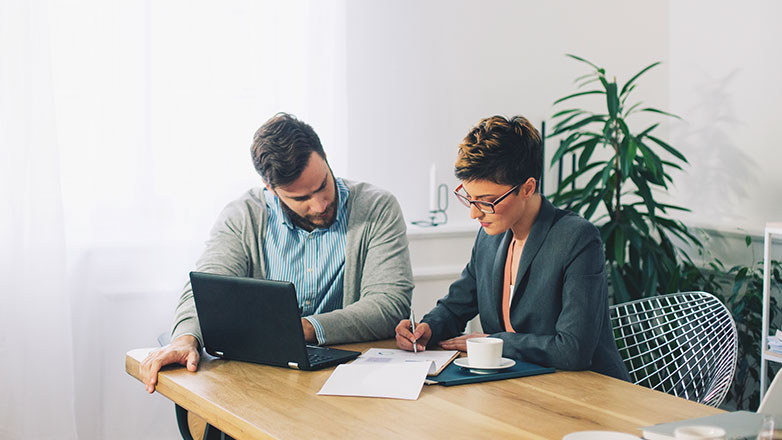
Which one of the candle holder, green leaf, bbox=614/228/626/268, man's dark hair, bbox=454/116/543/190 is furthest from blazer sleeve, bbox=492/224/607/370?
the candle holder

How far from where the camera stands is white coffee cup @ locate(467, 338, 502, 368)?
168 centimetres

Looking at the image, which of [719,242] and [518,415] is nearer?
[518,415]

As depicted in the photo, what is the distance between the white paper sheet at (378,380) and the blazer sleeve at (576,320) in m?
0.25

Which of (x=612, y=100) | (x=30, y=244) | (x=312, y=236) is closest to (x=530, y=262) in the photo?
(x=312, y=236)

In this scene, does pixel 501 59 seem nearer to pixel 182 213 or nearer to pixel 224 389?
pixel 182 213

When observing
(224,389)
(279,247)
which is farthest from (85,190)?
(224,389)

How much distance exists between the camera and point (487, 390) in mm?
1567

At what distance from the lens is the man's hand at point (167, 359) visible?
1.75 m

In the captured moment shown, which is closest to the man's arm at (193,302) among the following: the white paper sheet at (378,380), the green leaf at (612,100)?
the white paper sheet at (378,380)

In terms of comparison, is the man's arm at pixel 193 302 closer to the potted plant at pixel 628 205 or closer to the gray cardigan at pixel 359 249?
the gray cardigan at pixel 359 249

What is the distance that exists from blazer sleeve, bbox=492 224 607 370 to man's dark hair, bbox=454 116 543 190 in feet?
0.73

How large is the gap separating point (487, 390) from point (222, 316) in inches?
25.9

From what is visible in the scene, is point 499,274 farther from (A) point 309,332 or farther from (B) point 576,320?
(A) point 309,332

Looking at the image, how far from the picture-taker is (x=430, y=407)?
4.78 feet
